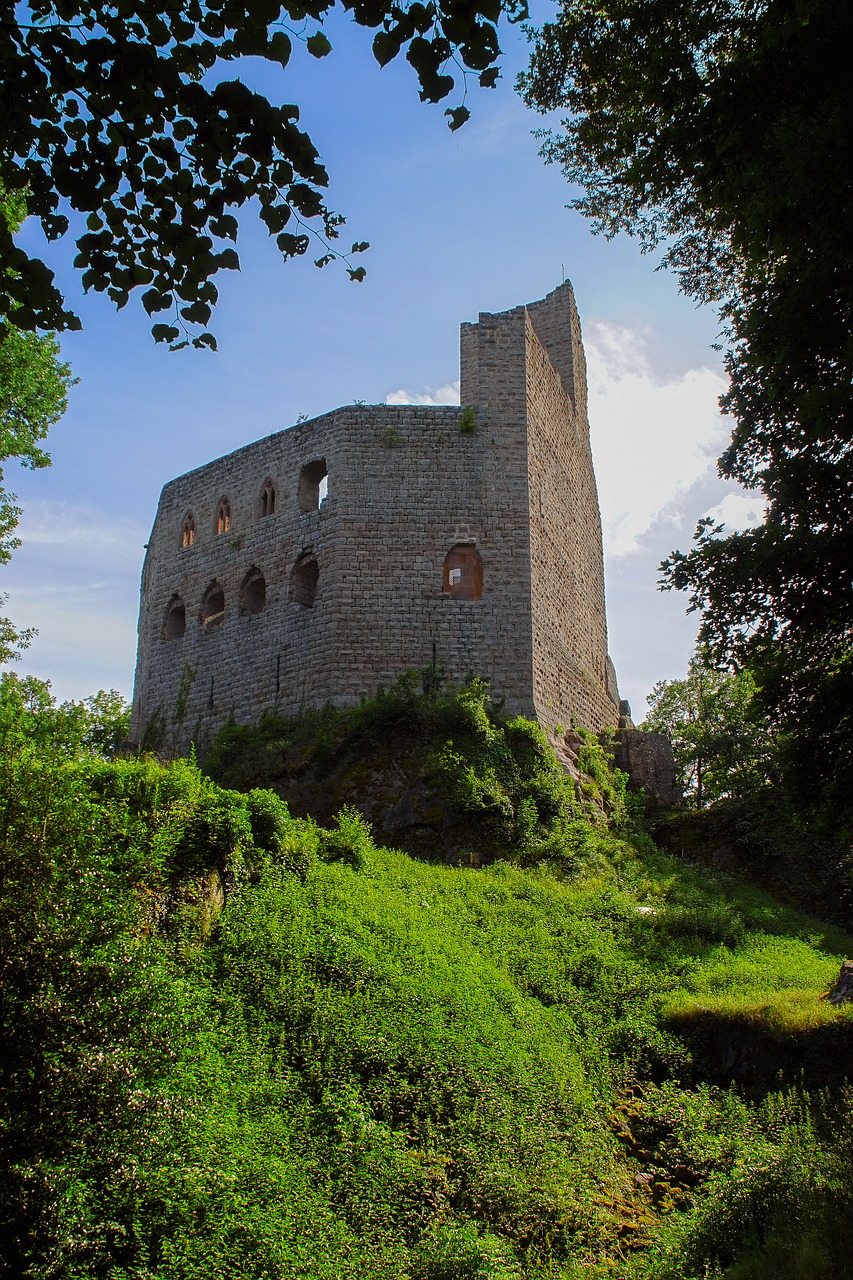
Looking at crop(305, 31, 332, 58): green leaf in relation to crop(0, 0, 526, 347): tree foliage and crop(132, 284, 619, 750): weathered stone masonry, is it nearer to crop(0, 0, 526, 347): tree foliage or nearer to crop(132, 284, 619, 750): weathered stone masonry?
crop(0, 0, 526, 347): tree foliage

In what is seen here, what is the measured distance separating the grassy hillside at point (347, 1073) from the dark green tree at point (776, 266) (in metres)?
3.35

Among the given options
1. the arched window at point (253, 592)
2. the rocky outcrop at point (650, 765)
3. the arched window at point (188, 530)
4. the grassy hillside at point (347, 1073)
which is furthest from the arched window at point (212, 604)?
the grassy hillside at point (347, 1073)

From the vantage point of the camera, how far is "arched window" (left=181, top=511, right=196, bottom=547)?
22.1 metres

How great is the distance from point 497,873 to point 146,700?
456 inches

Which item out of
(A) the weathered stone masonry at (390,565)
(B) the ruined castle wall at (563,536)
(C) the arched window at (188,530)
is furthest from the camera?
(C) the arched window at (188,530)

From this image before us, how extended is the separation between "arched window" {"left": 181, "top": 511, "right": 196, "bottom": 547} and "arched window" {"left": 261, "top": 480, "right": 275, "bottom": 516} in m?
2.66

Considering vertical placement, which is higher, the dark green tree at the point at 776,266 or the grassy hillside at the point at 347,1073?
the dark green tree at the point at 776,266

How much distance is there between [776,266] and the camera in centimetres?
863

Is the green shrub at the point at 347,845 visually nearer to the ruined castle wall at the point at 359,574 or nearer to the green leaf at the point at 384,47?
the ruined castle wall at the point at 359,574

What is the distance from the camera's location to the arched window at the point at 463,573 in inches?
701

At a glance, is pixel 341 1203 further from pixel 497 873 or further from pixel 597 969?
pixel 497 873

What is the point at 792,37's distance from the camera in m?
6.17

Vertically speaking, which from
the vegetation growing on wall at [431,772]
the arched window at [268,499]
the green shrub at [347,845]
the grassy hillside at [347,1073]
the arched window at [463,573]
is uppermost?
the arched window at [268,499]

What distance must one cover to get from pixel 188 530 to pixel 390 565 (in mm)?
6903
